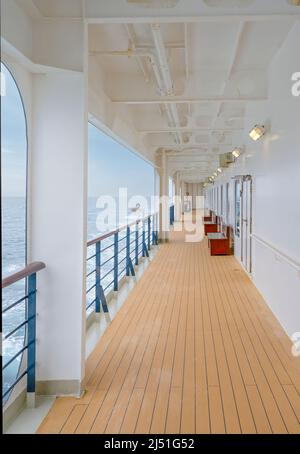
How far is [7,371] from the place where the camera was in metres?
2.38

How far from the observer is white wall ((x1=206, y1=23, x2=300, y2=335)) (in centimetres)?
244

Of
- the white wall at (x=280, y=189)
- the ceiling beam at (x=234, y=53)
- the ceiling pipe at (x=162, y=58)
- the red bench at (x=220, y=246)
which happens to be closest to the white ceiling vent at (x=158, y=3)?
the ceiling pipe at (x=162, y=58)

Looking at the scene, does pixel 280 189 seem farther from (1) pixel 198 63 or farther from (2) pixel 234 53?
(1) pixel 198 63

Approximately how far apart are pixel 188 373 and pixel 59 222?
1040 mm

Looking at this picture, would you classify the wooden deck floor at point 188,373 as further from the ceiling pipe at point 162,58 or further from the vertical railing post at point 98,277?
the ceiling pipe at point 162,58

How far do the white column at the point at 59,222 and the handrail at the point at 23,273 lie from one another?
0.08m

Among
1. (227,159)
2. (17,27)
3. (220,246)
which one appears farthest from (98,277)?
(227,159)

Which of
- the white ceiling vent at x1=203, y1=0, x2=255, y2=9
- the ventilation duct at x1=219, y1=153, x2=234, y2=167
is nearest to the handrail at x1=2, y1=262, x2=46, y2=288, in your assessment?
the white ceiling vent at x1=203, y1=0, x2=255, y2=9

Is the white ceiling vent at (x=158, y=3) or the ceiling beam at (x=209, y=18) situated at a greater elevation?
the white ceiling vent at (x=158, y=3)

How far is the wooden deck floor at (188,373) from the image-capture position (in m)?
1.59

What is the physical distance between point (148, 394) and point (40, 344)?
563 mm

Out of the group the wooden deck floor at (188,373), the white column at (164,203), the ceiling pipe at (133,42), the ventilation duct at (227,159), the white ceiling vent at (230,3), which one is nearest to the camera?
the wooden deck floor at (188,373)
